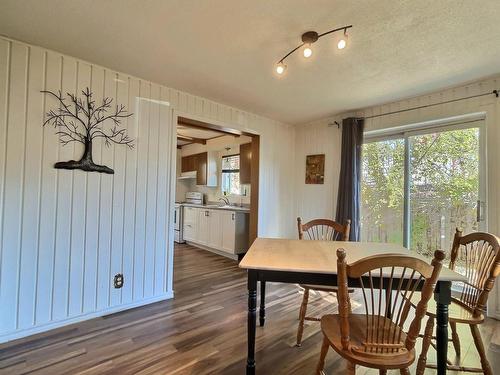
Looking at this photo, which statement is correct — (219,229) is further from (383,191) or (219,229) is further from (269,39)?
(269,39)

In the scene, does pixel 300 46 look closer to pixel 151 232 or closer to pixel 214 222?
pixel 151 232

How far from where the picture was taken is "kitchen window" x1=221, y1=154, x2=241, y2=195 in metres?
5.49

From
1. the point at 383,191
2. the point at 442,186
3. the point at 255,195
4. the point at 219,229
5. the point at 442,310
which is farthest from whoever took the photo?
the point at 219,229

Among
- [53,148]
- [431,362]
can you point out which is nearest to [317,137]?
[431,362]

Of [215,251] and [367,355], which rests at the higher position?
[367,355]

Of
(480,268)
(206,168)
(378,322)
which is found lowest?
(378,322)

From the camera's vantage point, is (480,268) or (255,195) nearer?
(480,268)

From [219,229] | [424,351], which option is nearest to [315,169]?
[219,229]

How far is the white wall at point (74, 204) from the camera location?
79.7 inches

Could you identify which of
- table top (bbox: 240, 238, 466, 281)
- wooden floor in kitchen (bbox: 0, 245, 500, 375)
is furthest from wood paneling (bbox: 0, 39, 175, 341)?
table top (bbox: 240, 238, 466, 281)

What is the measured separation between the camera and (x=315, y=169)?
4117 millimetres

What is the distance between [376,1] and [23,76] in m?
2.58

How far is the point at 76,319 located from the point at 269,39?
9.29ft

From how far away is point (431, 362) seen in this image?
184 cm
